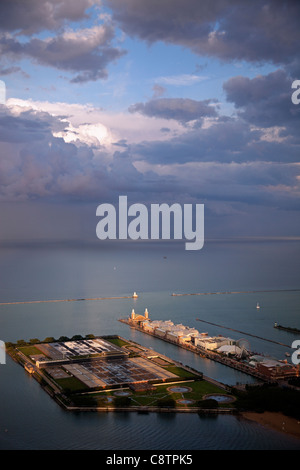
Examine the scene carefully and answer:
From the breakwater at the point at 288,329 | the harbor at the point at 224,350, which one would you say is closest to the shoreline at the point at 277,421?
the harbor at the point at 224,350

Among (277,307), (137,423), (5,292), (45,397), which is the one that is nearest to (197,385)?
(137,423)

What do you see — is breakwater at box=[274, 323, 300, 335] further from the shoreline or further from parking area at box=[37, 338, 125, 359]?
the shoreline

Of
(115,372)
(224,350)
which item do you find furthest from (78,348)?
(224,350)

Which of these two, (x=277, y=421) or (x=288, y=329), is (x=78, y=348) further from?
(x=288, y=329)

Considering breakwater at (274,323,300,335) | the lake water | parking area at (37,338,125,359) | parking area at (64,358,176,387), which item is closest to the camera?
the lake water

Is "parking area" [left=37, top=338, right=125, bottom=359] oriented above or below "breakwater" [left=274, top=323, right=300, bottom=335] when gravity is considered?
below

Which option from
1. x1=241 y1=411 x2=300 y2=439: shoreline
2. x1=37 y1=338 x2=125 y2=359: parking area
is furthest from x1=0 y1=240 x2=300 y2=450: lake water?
x1=37 y1=338 x2=125 y2=359: parking area

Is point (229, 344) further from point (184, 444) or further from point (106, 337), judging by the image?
point (184, 444)
